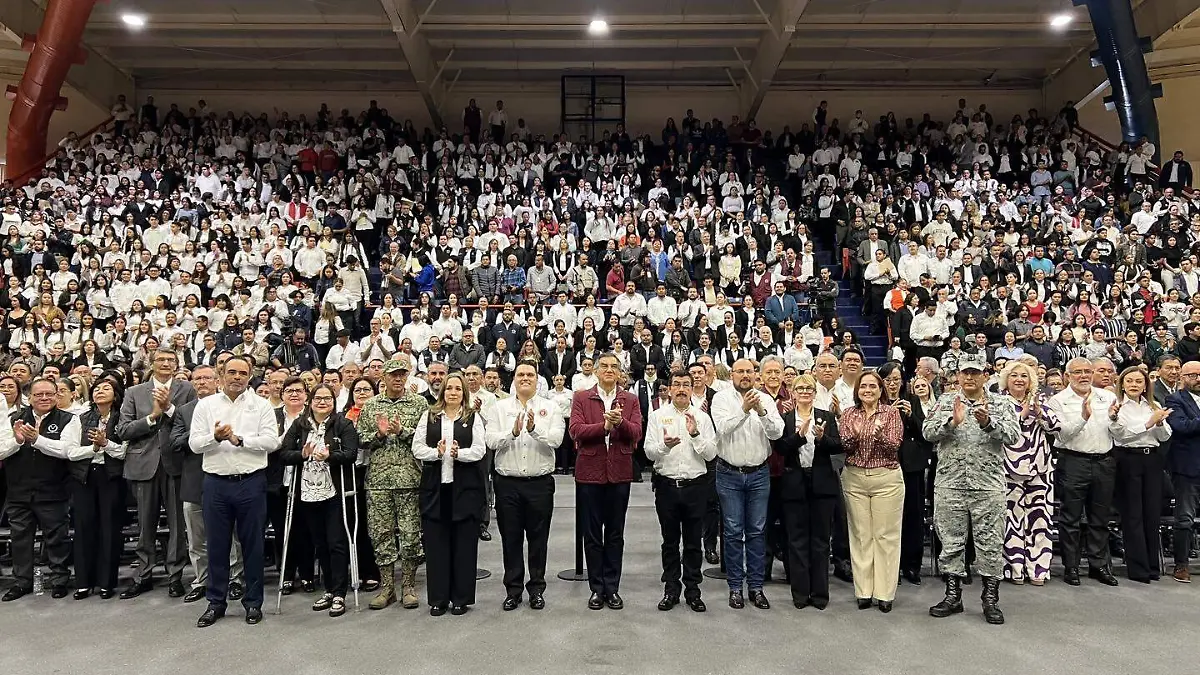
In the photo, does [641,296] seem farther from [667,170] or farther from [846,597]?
[846,597]

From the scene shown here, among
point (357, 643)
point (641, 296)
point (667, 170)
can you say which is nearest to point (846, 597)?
point (357, 643)

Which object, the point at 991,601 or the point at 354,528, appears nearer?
the point at 991,601

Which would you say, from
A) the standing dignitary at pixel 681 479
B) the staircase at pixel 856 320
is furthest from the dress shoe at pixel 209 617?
the staircase at pixel 856 320

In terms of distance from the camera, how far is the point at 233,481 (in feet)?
17.0

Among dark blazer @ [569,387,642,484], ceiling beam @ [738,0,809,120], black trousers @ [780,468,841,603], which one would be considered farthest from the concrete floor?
ceiling beam @ [738,0,809,120]

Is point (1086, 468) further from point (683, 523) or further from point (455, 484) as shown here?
point (455, 484)

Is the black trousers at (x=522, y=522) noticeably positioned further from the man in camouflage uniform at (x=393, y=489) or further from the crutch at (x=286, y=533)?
the crutch at (x=286, y=533)

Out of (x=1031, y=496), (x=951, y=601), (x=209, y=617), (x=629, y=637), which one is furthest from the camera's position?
(x=1031, y=496)

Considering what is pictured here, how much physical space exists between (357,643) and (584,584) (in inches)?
70.0

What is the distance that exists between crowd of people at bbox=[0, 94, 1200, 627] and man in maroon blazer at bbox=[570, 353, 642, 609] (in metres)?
0.02

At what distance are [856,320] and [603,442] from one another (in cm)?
1035

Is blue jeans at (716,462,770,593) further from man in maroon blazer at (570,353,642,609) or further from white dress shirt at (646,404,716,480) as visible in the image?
man in maroon blazer at (570,353,642,609)

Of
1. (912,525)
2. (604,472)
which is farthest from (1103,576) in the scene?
(604,472)

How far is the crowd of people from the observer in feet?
17.6
